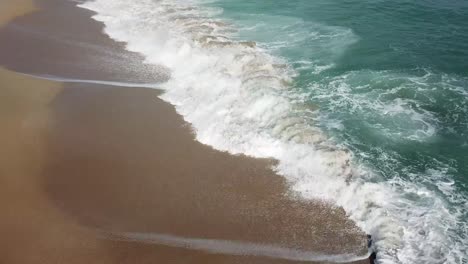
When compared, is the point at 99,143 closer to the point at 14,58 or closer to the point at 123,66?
the point at 123,66

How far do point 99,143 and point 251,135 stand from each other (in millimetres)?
4828

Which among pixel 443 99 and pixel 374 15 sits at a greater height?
pixel 374 15

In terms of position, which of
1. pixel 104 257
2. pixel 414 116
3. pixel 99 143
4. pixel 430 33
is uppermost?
pixel 430 33

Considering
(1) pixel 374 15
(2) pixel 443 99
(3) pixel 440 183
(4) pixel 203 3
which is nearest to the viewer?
(3) pixel 440 183

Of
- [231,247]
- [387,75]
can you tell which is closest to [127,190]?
[231,247]

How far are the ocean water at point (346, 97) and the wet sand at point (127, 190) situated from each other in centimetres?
87

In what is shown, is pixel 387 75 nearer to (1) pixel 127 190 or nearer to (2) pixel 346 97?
(2) pixel 346 97

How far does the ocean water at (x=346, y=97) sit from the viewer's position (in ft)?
32.2

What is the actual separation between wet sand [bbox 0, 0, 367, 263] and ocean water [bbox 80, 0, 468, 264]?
87 centimetres

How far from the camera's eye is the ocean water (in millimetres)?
9828

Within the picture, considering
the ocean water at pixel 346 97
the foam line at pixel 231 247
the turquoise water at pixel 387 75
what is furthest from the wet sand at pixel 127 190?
the turquoise water at pixel 387 75

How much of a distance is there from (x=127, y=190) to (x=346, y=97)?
8.47m

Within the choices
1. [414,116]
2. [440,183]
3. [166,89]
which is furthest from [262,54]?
[440,183]

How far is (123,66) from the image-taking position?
17.6 metres
